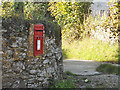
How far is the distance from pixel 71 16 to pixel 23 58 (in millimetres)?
5823

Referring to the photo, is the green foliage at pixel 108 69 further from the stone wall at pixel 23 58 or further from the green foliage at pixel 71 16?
the green foliage at pixel 71 16

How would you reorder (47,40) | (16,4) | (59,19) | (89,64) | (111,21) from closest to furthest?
(47,40) < (89,64) < (111,21) < (59,19) < (16,4)

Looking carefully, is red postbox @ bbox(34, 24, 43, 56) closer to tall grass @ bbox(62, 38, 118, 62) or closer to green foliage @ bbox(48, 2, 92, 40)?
tall grass @ bbox(62, 38, 118, 62)

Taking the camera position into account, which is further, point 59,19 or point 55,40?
point 59,19

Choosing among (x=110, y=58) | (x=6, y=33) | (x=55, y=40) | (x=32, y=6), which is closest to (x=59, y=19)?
(x=32, y=6)

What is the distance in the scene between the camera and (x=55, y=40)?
469 centimetres

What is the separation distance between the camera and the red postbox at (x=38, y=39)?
426 cm

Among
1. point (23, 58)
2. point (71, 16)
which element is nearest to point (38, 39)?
point (23, 58)

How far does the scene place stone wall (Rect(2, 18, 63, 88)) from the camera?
4.12m

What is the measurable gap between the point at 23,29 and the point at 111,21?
16.1 feet

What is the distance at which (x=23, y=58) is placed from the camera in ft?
13.8

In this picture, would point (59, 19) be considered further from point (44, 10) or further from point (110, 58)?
point (110, 58)

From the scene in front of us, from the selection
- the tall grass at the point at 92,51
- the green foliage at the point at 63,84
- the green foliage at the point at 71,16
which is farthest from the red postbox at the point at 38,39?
the green foliage at the point at 71,16

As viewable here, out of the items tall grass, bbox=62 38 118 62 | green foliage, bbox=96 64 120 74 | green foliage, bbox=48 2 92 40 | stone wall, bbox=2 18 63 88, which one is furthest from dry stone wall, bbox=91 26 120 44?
stone wall, bbox=2 18 63 88
